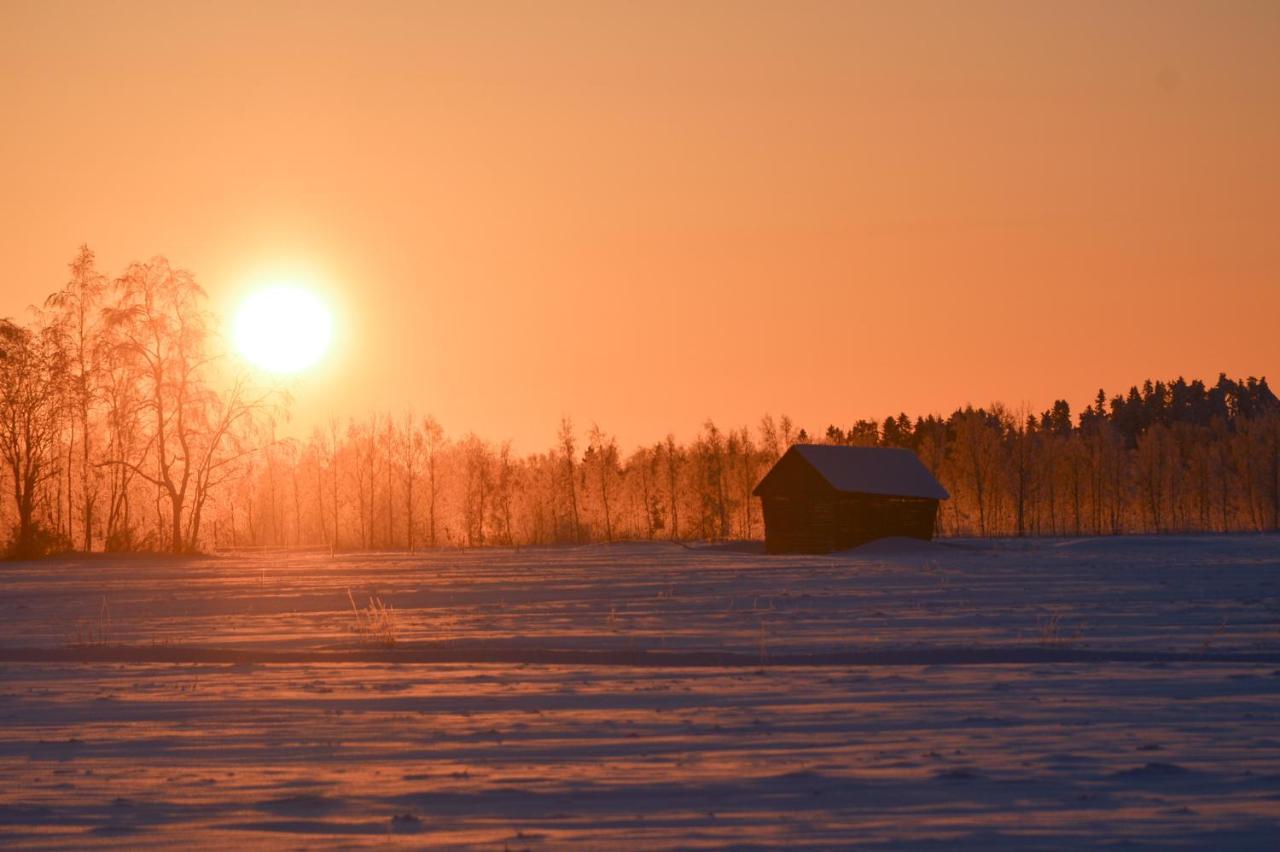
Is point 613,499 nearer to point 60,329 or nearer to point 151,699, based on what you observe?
point 60,329

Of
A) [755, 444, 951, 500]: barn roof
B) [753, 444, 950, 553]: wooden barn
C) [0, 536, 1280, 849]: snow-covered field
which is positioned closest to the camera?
[0, 536, 1280, 849]: snow-covered field

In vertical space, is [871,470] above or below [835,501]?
above

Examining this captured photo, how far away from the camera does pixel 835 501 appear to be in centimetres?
6341

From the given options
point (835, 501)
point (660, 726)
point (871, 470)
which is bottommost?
point (660, 726)

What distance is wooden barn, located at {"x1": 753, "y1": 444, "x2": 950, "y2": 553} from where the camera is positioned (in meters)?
63.5

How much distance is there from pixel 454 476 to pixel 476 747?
465 ft

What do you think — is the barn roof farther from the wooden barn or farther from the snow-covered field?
the snow-covered field

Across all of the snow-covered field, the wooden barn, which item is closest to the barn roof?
the wooden barn

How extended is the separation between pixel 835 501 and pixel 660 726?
50875 millimetres

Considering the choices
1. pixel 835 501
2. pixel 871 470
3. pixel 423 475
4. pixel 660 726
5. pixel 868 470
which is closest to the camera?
pixel 660 726

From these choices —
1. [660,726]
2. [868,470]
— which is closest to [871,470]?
[868,470]

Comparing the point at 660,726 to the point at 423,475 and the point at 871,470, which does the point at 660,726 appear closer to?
the point at 871,470

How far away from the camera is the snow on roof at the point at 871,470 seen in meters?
63.9

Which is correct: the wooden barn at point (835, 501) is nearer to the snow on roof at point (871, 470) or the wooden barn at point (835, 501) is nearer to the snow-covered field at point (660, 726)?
the snow on roof at point (871, 470)
